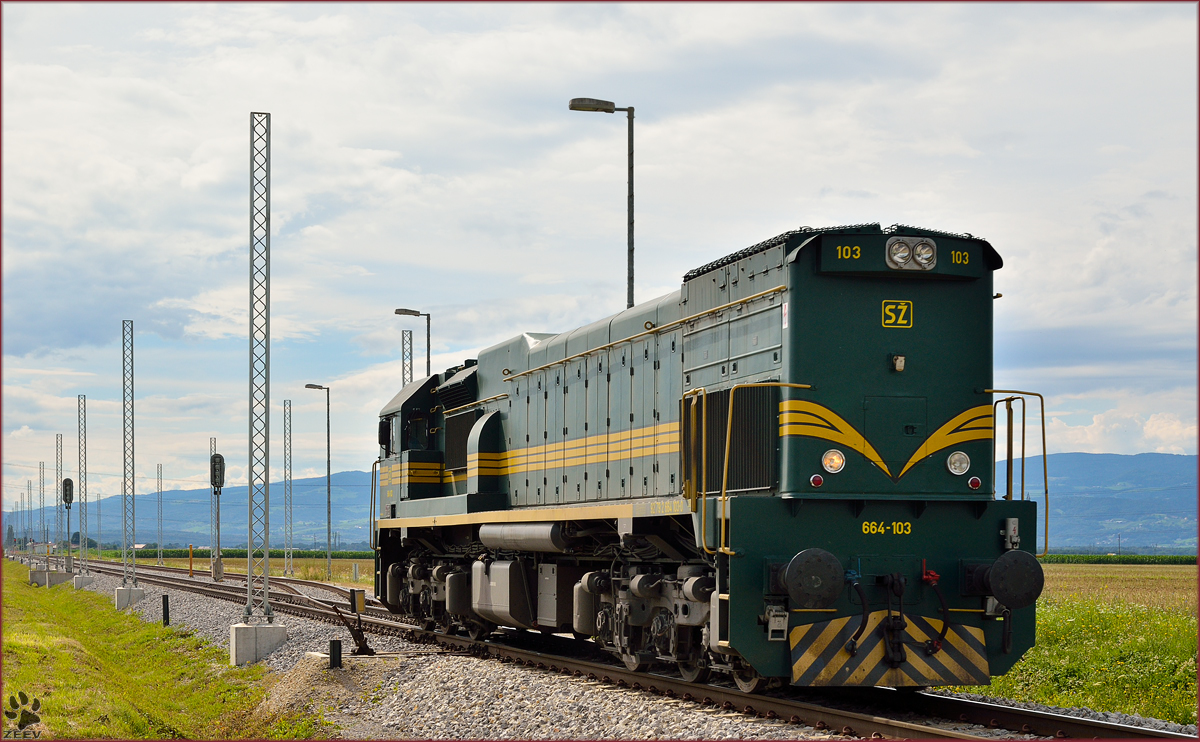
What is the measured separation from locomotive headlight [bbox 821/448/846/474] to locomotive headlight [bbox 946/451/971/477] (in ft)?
3.61

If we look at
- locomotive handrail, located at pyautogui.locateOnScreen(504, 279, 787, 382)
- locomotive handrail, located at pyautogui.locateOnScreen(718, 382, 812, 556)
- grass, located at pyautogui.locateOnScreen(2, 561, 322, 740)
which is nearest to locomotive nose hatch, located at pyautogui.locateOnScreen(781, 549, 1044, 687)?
locomotive handrail, located at pyautogui.locateOnScreen(718, 382, 812, 556)

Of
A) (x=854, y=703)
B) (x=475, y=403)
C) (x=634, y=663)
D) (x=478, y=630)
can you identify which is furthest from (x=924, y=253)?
(x=478, y=630)

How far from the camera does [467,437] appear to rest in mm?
19469

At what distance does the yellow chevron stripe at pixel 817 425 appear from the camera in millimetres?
10961

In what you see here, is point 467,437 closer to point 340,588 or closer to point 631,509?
point 631,509

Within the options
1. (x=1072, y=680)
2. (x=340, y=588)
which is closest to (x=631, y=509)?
(x=1072, y=680)

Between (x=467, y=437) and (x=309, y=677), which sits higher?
(x=467, y=437)

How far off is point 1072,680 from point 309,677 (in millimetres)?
9761

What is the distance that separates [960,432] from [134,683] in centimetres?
1532

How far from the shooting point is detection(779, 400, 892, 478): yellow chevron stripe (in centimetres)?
1096

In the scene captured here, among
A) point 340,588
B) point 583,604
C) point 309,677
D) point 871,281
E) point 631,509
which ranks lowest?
point 340,588

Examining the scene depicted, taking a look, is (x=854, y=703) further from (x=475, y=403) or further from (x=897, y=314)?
(x=475, y=403)

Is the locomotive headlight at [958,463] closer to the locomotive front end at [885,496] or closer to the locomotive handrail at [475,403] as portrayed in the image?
the locomotive front end at [885,496]

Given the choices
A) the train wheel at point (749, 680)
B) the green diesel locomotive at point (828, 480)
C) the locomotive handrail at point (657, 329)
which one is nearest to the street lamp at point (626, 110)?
the locomotive handrail at point (657, 329)
